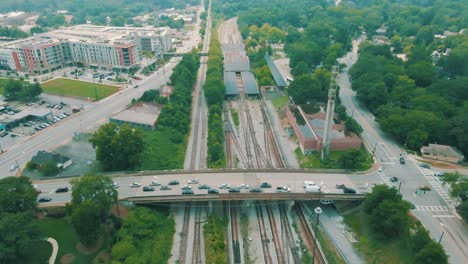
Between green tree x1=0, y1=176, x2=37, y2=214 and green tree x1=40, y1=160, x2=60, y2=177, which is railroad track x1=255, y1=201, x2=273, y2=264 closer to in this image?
green tree x1=0, y1=176, x2=37, y2=214

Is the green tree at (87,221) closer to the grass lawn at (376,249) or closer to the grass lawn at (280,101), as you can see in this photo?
the grass lawn at (376,249)

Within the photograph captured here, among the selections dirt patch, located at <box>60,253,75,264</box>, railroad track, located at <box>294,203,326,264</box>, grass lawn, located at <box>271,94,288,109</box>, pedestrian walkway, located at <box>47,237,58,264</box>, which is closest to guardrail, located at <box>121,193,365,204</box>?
railroad track, located at <box>294,203,326,264</box>

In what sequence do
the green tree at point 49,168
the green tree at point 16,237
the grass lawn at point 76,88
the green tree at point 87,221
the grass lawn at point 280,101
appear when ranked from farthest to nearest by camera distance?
the grass lawn at point 76,88 < the grass lawn at point 280,101 < the green tree at point 49,168 < the green tree at point 87,221 < the green tree at point 16,237

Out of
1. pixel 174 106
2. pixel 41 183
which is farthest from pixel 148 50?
pixel 41 183

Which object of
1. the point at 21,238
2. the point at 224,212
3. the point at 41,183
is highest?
the point at 21,238

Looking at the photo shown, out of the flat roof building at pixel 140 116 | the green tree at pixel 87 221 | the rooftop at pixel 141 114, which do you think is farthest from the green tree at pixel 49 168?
the rooftop at pixel 141 114

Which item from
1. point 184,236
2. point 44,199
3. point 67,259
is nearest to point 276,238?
point 184,236

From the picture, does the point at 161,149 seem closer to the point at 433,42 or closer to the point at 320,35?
the point at 320,35
